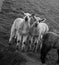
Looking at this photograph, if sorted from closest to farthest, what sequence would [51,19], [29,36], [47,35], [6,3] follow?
[47,35], [29,36], [51,19], [6,3]

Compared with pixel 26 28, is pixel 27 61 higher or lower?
lower

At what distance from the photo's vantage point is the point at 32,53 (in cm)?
666

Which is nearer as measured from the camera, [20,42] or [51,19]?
[20,42]

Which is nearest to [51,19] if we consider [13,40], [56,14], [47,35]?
[56,14]

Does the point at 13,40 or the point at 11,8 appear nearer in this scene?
the point at 13,40

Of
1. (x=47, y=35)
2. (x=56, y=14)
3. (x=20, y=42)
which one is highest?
(x=47, y=35)

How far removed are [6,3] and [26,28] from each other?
6.10 metres

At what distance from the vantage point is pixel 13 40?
7.15 metres

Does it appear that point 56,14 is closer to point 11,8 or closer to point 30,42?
point 11,8

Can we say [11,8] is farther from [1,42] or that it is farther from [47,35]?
[47,35]

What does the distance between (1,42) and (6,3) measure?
5.37 meters

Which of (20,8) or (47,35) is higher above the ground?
(47,35)

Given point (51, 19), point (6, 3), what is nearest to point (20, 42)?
point (51, 19)

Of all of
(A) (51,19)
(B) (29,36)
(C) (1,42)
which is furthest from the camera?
(A) (51,19)
